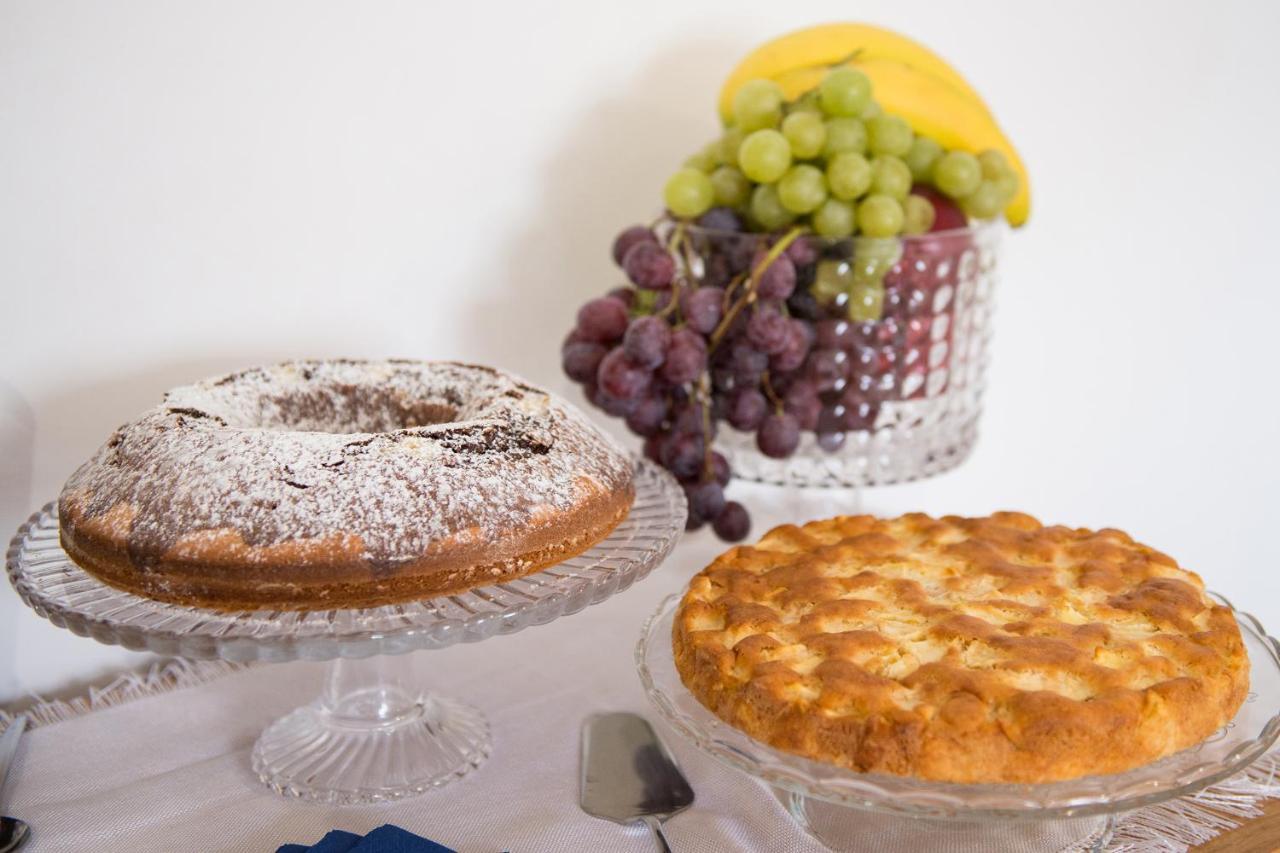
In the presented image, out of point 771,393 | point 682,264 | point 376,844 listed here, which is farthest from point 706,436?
point 376,844

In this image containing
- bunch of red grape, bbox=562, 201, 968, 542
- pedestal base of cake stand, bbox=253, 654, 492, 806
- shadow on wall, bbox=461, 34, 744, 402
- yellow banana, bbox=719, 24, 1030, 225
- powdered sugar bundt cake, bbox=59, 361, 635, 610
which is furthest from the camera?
shadow on wall, bbox=461, 34, 744, 402

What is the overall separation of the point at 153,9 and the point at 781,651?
0.83 m

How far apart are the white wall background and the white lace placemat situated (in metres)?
0.19

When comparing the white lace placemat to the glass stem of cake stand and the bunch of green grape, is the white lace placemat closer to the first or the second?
the glass stem of cake stand

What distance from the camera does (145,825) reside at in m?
0.84

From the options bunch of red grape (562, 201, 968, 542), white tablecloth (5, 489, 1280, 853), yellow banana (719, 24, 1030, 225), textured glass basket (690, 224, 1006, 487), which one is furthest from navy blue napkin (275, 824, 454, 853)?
yellow banana (719, 24, 1030, 225)

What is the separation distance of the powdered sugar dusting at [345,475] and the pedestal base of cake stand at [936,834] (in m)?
0.30

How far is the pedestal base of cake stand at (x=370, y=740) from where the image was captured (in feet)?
2.92

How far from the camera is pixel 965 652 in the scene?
76cm

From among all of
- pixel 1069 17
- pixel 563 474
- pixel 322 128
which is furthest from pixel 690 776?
pixel 1069 17

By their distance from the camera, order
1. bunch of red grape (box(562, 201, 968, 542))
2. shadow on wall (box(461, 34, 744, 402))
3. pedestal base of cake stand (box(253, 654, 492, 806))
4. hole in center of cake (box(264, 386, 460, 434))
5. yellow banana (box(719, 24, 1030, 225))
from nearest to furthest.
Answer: pedestal base of cake stand (box(253, 654, 492, 806)) → hole in center of cake (box(264, 386, 460, 434)) → bunch of red grape (box(562, 201, 968, 542)) → yellow banana (box(719, 24, 1030, 225)) → shadow on wall (box(461, 34, 744, 402))

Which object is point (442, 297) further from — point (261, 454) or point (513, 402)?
point (261, 454)

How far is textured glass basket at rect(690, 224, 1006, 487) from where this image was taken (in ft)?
3.78

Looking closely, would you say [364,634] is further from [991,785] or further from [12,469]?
[12,469]
